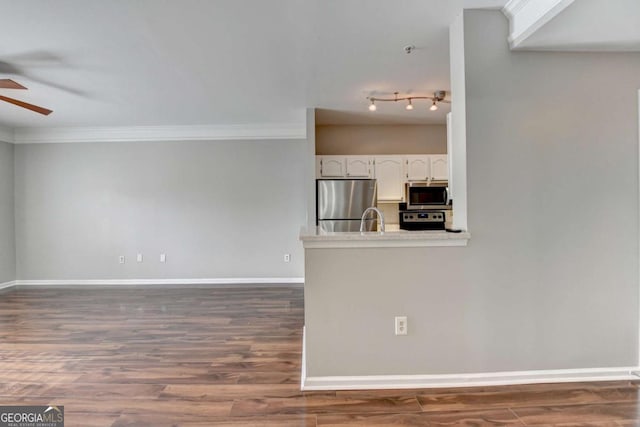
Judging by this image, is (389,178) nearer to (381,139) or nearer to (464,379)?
(381,139)

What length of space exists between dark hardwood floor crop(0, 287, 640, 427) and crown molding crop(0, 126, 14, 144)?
3.06 meters

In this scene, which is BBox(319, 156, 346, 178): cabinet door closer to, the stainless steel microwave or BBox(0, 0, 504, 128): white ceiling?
BBox(0, 0, 504, 128): white ceiling

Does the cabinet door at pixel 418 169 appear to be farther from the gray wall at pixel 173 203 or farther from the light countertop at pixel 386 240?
the light countertop at pixel 386 240

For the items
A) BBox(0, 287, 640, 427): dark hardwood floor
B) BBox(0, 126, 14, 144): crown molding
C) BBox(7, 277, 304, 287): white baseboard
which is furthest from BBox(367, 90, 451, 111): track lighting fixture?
BBox(0, 126, 14, 144): crown molding

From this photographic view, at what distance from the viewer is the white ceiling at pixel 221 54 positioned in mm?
2168

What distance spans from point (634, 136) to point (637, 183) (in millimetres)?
320

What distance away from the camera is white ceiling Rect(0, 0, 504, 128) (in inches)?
85.4

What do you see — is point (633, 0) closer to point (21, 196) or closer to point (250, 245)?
point (250, 245)

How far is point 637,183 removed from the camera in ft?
7.32

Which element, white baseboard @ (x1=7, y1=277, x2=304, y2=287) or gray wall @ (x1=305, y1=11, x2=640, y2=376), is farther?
white baseboard @ (x1=7, y1=277, x2=304, y2=287)

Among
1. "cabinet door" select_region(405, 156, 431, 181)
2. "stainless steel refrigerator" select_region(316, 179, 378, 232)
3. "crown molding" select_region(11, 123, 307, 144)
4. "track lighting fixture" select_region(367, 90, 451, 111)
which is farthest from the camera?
"crown molding" select_region(11, 123, 307, 144)

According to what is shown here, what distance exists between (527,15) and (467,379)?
7.66ft

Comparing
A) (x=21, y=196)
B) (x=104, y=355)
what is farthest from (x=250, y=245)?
(x=21, y=196)

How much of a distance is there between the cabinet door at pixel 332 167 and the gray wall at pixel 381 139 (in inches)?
21.1
